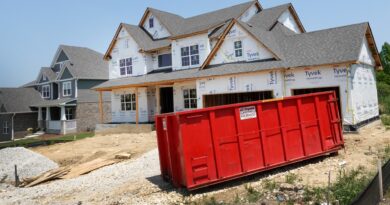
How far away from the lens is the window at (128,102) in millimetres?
28875

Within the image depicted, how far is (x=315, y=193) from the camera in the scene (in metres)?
7.38

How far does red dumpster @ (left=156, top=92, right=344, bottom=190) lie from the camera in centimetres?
846

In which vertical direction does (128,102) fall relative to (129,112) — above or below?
above

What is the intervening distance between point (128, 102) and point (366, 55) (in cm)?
1916

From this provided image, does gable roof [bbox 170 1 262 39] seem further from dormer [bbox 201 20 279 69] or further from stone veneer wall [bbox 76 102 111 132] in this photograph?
stone veneer wall [bbox 76 102 111 132]

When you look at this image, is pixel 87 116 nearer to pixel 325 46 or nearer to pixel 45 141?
pixel 45 141

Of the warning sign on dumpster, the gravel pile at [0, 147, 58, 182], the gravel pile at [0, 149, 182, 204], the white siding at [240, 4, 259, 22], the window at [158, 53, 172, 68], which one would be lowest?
the gravel pile at [0, 149, 182, 204]

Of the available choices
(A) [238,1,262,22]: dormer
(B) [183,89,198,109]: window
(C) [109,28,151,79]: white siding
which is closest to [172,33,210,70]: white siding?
(B) [183,89,198,109]: window

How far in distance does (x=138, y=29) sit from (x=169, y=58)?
17.1 feet

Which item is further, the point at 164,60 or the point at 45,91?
the point at 45,91

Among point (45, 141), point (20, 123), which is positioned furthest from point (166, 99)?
point (20, 123)

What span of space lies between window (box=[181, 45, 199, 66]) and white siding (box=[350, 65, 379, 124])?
11.6m

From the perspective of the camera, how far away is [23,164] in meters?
14.9

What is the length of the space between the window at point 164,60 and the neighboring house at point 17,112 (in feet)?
72.5
